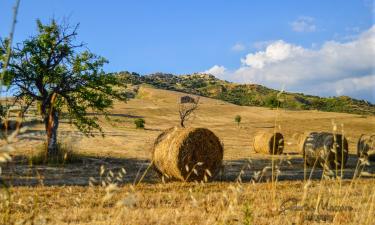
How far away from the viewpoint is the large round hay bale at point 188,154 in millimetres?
14742

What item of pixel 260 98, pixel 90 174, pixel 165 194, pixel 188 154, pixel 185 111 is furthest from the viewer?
pixel 260 98

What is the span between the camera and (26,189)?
11188mm

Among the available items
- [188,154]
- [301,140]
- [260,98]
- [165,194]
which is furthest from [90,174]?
[260,98]

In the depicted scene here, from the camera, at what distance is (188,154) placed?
14.9 meters

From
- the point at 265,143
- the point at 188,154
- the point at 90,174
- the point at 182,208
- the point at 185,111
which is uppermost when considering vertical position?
the point at 185,111

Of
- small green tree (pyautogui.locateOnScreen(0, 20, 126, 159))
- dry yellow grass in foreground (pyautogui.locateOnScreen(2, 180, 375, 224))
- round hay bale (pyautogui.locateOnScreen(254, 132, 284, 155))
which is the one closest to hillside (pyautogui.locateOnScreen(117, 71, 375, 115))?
round hay bale (pyautogui.locateOnScreen(254, 132, 284, 155))

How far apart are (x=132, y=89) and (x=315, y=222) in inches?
4531

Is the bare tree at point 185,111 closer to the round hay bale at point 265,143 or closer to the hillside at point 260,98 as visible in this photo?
the round hay bale at point 265,143

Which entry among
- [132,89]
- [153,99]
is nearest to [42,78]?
[153,99]

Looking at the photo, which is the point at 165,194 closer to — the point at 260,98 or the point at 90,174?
the point at 90,174

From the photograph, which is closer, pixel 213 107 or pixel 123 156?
pixel 123 156

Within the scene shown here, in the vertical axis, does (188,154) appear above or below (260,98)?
below

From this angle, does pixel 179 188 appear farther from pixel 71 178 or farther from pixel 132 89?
pixel 132 89

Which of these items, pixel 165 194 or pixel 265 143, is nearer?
pixel 165 194
